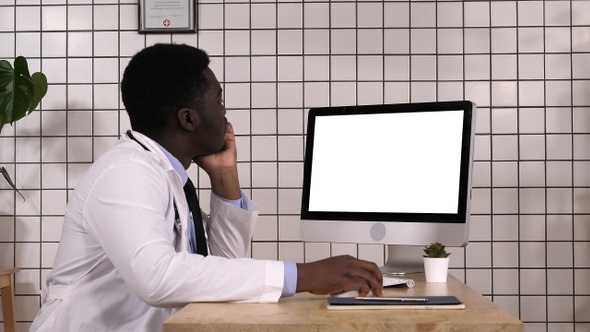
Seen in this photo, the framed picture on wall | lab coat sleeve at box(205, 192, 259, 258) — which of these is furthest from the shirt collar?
the framed picture on wall

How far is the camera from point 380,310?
1.50m

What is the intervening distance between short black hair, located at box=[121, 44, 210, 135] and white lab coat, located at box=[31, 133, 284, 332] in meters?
0.08

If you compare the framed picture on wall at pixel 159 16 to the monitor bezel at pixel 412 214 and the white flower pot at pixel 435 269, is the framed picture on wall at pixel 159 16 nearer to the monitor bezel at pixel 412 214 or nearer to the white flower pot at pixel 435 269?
the monitor bezel at pixel 412 214

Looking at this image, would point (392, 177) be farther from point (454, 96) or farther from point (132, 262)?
point (454, 96)

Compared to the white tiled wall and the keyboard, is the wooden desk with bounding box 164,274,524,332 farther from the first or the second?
the white tiled wall

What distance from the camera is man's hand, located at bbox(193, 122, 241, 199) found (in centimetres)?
223

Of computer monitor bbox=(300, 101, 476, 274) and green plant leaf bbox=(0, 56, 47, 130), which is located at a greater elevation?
green plant leaf bbox=(0, 56, 47, 130)

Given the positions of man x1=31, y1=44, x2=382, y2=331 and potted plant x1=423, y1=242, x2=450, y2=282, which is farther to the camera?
potted plant x1=423, y1=242, x2=450, y2=282

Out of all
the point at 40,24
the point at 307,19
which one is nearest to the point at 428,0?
the point at 307,19

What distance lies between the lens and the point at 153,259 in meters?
1.50

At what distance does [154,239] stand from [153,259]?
0.04 m

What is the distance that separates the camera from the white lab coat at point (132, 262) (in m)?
1.52

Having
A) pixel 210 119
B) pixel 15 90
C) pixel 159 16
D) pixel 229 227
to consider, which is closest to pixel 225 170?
pixel 229 227

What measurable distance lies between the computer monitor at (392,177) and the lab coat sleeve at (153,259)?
68cm
